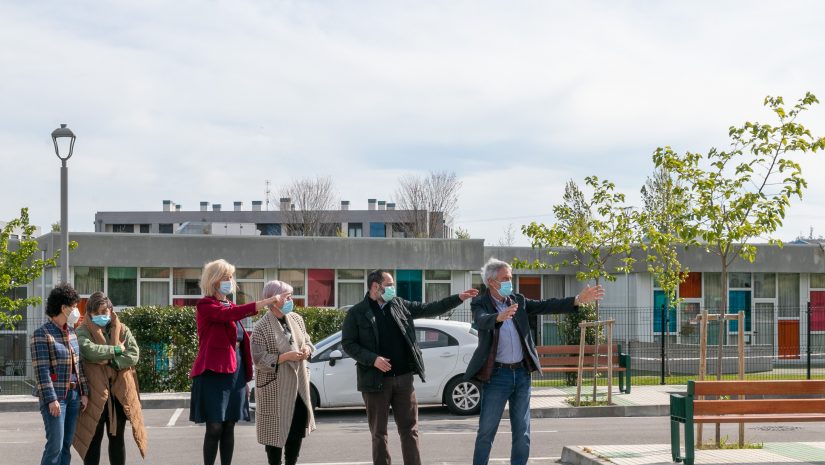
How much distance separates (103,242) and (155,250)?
130 centimetres

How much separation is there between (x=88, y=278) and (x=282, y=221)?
142 ft

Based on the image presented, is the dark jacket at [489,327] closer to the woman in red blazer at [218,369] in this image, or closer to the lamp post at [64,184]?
the woman in red blazer at [218,369]

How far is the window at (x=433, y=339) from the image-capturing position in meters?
16.6

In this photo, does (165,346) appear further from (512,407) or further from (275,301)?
(512,407)

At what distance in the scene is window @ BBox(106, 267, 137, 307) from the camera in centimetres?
2788

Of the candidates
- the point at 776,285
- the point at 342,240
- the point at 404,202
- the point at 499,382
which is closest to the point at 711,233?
the point at 499,382

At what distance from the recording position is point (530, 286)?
36156mm

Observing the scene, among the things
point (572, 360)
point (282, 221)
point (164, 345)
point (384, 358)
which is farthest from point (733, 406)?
point (282, 221)

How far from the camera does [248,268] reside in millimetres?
28531

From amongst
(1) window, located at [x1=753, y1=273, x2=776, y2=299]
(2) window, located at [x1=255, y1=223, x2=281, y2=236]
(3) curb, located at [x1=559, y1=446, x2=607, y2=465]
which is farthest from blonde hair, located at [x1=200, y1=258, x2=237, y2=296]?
(2) window, located at [x1=255, y1=223, x2=281, y2=236]

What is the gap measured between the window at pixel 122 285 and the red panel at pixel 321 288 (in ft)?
14.9

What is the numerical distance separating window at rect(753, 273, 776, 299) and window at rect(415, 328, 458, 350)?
759 inches

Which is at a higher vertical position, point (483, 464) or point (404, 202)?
point (404, 202)

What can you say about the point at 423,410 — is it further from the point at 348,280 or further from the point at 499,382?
the point at 348,280
